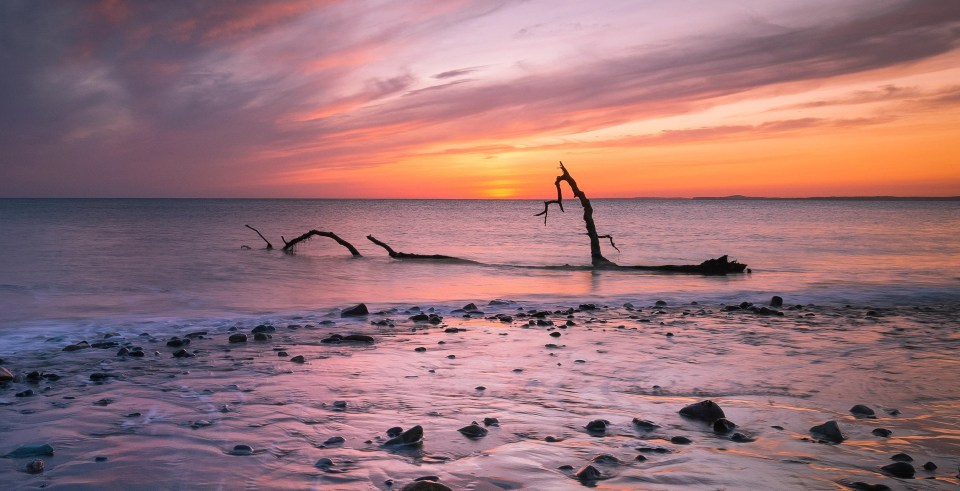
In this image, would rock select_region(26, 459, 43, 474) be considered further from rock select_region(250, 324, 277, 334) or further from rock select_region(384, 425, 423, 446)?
rock select_region(250, 324, 277, 334)

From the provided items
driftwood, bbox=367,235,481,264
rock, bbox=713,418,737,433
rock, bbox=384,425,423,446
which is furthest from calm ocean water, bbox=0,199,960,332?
rock, bbox=713,418,737,433

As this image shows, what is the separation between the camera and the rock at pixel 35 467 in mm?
4696

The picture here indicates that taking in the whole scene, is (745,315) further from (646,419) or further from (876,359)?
(646,419)

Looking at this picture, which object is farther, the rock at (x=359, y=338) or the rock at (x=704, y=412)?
the rock at (x=359, y=338)

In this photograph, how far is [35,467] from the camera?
4.73m

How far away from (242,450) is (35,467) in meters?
1.50

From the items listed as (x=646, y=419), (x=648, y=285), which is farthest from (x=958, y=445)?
(x=648, y=285)

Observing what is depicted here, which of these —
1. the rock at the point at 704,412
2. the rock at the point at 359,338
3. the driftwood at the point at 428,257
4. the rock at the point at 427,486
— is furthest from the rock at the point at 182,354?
the driftwood at the point at 428,257

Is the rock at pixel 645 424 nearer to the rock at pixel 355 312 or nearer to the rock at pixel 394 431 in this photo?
the rock at pixel 394 431

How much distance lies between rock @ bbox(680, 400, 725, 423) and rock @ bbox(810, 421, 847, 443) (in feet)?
2.67

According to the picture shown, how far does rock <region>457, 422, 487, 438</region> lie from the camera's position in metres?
5.56

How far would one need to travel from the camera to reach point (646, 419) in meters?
6.08

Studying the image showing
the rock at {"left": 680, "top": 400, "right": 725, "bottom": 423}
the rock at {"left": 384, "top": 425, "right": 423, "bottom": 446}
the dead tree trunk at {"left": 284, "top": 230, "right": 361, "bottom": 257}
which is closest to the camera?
the rock at {"left": 384, "top": 425, "right": 423, "bottom": 446}

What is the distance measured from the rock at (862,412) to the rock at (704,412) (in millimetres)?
1500
